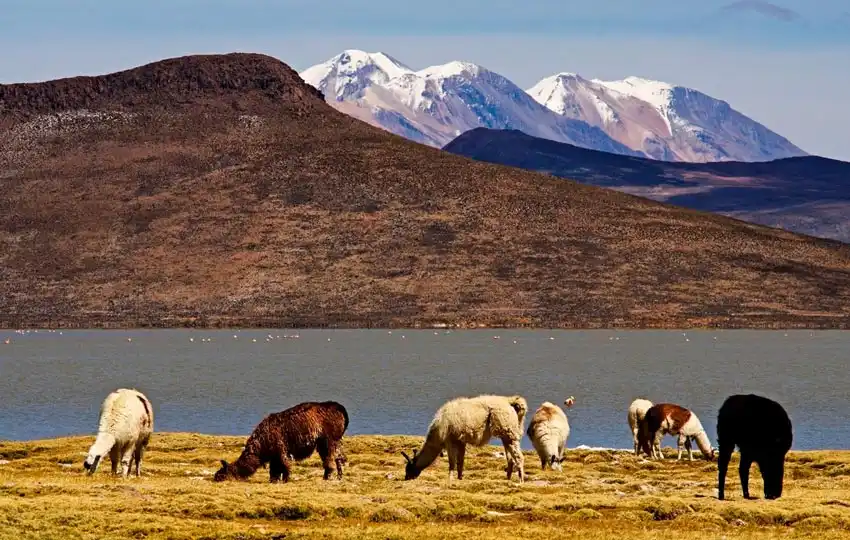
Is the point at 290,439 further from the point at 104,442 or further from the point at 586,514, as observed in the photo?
the point at 586,514

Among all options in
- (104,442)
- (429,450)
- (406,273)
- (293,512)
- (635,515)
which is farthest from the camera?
(406,273)

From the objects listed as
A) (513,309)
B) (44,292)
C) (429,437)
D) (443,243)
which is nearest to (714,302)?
(513,309)

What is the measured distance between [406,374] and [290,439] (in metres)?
67.3

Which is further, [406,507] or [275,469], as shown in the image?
[275,469]

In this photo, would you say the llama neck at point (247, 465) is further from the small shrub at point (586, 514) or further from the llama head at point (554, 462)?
the llama head at point (554, 462)

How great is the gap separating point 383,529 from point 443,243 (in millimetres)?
165694

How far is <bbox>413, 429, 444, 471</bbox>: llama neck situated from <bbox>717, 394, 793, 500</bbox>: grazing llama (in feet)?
20.6

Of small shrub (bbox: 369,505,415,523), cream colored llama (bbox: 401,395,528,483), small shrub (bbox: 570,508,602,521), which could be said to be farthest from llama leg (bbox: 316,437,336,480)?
small shrub (bbox: 570,508,602,521)

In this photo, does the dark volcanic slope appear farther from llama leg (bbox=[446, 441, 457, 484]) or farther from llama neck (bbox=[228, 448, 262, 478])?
Result: llama neck (bbox=[228, 448, 262, 478])

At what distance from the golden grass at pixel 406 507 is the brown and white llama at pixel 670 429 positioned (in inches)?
197

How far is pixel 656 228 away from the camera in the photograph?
198750mm

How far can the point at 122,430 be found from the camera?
98.8 ft

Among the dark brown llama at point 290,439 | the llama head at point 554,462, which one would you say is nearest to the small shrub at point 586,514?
the dark brown llama at point 290,439

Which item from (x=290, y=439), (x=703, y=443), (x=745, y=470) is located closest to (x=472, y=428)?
(x=290, y=439)
